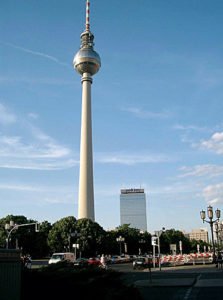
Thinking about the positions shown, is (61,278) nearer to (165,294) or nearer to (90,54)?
(165,294)

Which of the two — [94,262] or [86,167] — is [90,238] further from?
[94,262]

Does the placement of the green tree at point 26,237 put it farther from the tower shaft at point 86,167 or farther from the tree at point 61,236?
the tower shaft at point 86,167

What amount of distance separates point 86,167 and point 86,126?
496 inches

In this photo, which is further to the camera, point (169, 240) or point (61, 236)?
point (169, 240)

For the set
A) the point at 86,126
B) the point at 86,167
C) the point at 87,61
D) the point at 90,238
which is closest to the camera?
the point at 90,238

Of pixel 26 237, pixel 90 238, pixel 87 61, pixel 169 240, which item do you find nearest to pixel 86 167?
pixel 26 237

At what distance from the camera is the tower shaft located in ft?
398

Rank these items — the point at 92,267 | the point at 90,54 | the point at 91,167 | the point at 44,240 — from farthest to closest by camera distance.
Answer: the point at 90,54 → the point at 91,167 → the point at 44,240 → the point at 92,267

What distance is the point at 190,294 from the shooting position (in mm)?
19109

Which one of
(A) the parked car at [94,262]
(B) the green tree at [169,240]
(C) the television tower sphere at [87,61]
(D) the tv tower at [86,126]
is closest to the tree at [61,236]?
(D) the tv tower at [86,126]

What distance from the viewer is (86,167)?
124 metres

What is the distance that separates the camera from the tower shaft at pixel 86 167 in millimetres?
121438

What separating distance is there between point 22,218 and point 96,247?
24092mm

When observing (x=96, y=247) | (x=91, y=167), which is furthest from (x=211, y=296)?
(x=91, y=167)
